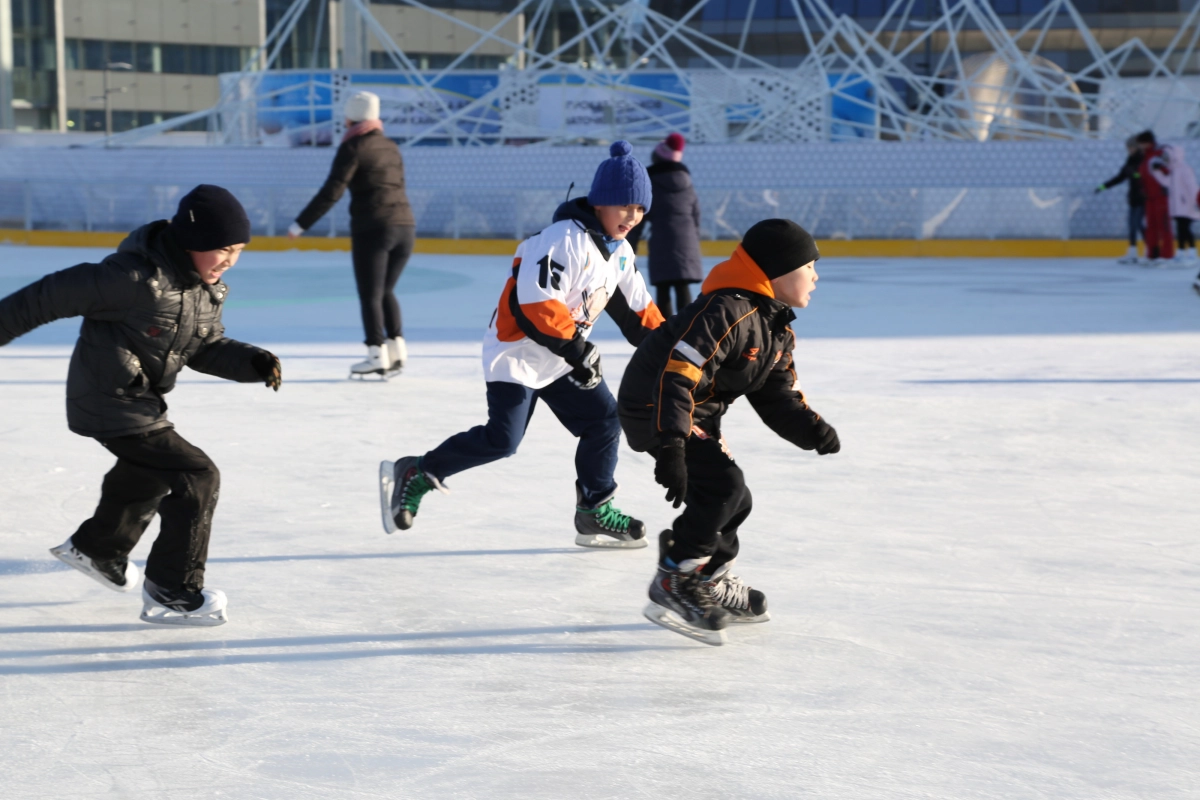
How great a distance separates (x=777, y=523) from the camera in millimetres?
3877

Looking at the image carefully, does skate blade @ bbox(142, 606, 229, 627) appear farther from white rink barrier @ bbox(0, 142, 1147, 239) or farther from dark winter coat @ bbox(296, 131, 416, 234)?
white rink barrier @ bbox(0, 142, 1147, 239)

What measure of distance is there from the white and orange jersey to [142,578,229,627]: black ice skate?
94cm

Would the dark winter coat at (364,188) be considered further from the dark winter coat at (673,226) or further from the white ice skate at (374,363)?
the dark winter coat at (673,226)

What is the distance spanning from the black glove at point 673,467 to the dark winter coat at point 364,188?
386 cm

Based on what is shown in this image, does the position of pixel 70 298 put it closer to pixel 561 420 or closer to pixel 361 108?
pixel 561 420

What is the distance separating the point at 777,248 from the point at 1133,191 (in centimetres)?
1238

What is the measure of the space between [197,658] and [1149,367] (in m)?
5.65

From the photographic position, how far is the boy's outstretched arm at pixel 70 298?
8.80 ft

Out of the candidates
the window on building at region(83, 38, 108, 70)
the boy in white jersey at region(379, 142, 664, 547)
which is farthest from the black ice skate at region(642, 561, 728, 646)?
the window on building at region(83, 38, 108, 70)

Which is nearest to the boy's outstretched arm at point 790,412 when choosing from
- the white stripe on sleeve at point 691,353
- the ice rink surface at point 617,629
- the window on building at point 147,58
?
the white stripe on sleeve at point 691,353

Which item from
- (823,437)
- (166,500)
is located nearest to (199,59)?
(166,500)

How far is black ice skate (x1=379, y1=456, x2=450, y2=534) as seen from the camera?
12.0ft

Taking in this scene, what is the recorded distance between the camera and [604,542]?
3.64m

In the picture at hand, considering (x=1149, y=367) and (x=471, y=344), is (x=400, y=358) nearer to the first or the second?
(x=471, y=344)
